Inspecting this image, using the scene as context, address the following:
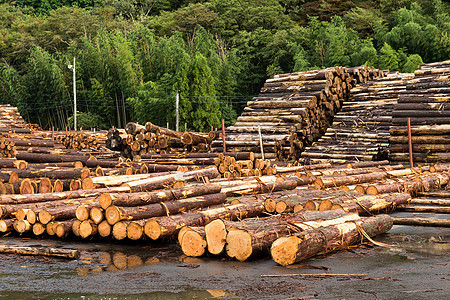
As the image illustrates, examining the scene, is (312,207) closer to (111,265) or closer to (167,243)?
(167,243)

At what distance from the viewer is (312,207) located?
9.12 metres

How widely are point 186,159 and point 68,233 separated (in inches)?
306

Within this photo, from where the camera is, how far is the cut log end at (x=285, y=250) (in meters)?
6.75

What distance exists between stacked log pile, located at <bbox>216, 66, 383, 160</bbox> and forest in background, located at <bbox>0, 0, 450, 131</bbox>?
19.0m

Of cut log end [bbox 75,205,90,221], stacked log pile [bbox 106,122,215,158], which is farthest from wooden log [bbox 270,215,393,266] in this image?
stacked log pile [bbox 106,122,215,158]

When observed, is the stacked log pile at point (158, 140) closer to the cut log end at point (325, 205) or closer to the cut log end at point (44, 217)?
the cut log end at point (44, 217)

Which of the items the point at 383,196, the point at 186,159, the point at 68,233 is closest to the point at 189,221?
the point at 68,233

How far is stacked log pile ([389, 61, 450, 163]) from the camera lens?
57.5 feet

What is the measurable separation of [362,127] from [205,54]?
35251 mm

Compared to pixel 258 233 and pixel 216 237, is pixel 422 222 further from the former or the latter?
pixel 216 237

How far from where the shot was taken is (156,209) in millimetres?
8539

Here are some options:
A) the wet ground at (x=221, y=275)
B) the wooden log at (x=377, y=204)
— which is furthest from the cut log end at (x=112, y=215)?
the wooden log at (x=377, y=204)

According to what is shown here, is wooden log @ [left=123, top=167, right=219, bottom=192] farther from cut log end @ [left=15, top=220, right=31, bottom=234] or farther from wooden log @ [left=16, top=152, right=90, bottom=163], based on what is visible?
wooden log @ [left=16, top=152, right=90, bottom=163]

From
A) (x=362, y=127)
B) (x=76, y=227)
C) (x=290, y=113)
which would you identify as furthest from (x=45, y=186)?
(x=362, y=127)
